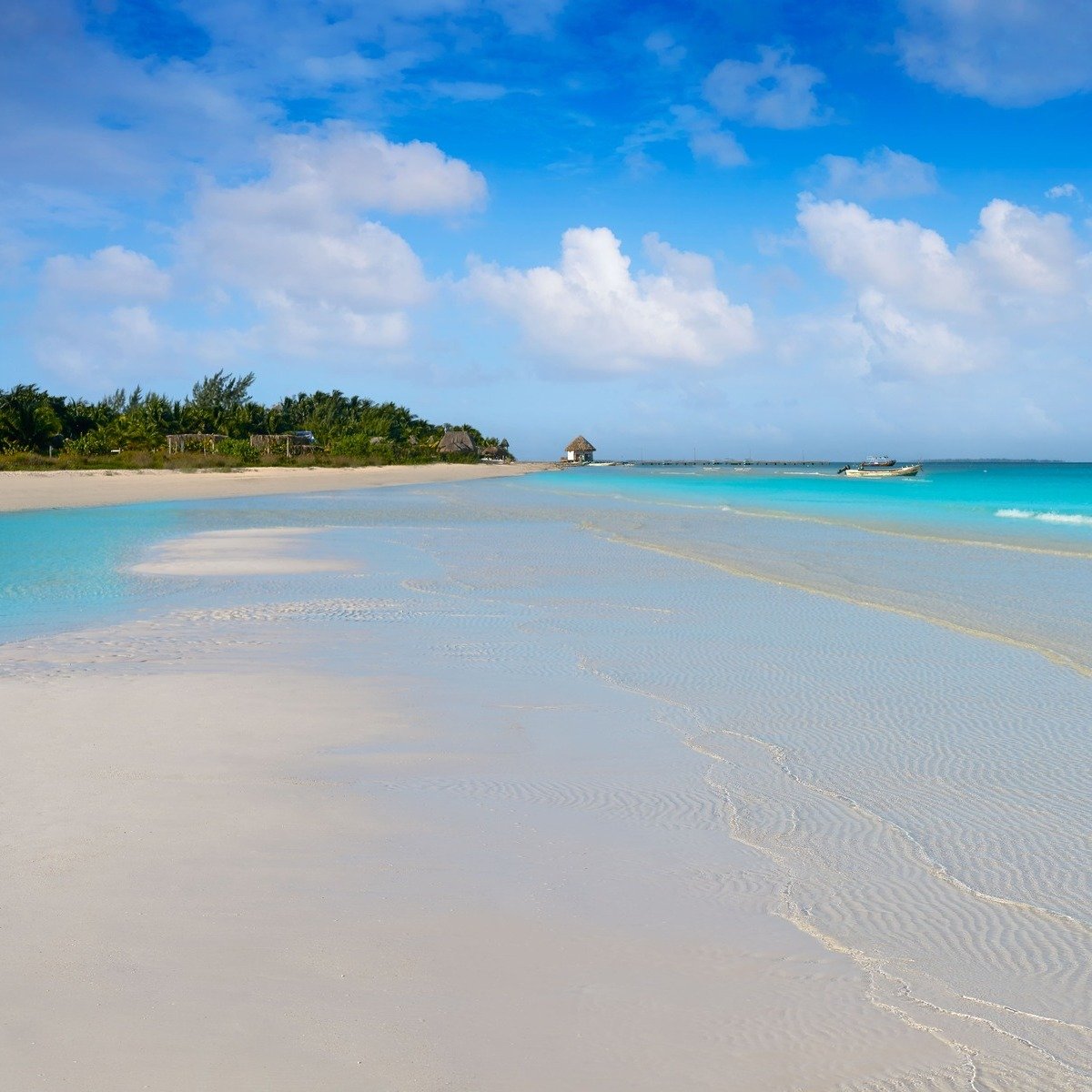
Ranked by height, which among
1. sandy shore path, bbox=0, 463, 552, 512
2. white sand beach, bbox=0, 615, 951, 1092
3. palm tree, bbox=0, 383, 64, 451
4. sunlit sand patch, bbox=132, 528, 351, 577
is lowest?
white sand beach, bbox=0, 615, 951, 1092

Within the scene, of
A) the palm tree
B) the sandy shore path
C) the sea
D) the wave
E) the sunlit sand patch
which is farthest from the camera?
the palm tree

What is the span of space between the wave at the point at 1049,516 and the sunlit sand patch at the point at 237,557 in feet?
85.2

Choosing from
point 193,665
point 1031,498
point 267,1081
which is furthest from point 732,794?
point 1031,498

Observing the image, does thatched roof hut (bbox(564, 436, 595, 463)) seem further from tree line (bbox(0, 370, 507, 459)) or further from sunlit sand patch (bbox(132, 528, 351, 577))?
sunlit sand patch (bbox(132, 528, 351, 577))

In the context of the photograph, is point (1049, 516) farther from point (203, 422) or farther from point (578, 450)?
point (578, 450)

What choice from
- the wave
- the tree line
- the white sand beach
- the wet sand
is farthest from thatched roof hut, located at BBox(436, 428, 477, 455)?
the white sand beach

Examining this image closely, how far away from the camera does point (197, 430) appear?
80938 millimetres

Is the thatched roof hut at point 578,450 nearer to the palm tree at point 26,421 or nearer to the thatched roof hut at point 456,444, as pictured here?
the thatched roof hut at point 456,444

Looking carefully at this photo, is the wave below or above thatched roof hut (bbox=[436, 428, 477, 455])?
below

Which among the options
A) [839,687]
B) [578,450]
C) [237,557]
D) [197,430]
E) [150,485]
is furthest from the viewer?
[578,450]

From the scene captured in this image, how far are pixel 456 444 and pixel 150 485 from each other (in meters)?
85.3

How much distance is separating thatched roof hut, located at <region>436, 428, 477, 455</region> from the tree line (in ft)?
14.2

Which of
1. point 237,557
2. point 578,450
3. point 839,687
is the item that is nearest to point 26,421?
point 237,557

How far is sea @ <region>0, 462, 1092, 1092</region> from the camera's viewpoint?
3807 millimetres
